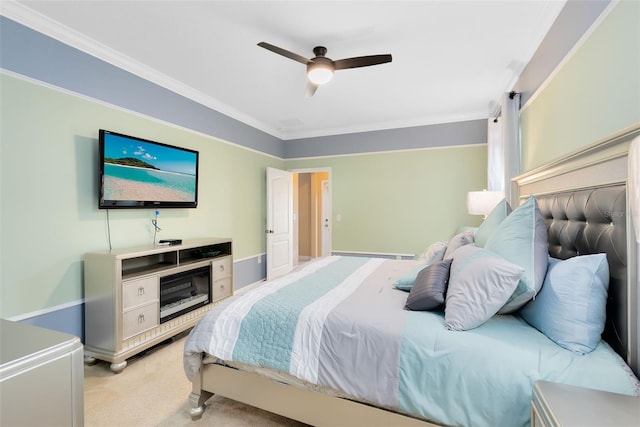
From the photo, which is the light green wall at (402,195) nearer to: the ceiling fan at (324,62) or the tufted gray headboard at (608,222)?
the ceiling fan at (324,62)

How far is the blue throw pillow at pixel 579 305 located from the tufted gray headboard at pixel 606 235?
→ 6cm

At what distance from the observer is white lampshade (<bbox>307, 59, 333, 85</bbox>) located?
238 centimetres

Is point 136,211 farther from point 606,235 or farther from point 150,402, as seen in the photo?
point 606,235

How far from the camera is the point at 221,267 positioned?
10.6 feet

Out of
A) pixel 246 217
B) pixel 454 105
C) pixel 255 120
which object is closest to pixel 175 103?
pixel 255 120

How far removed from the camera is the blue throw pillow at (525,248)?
4.21ft

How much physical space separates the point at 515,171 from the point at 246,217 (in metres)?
3.49

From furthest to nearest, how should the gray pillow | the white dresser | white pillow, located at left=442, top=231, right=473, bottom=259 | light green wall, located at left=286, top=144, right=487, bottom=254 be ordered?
light green wall, located at left=286, top=144, right=487, bottom=254
white pillow, located at left=442, top=231, right=473, bottom=259
the gray pillow
the white dresser

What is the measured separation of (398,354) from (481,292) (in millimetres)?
471

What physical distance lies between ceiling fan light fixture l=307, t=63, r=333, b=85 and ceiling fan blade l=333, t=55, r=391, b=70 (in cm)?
7

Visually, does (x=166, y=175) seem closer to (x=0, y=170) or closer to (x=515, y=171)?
(x=0, y=170)

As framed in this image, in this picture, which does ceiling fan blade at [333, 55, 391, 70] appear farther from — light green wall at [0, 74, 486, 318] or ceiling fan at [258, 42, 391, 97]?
light green wall at [0, 74, 486, 318]

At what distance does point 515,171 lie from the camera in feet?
9.04

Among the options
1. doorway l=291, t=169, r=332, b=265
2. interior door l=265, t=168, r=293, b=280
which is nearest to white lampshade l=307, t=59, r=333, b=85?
interior door l=265, t=168, r=293, b=280
